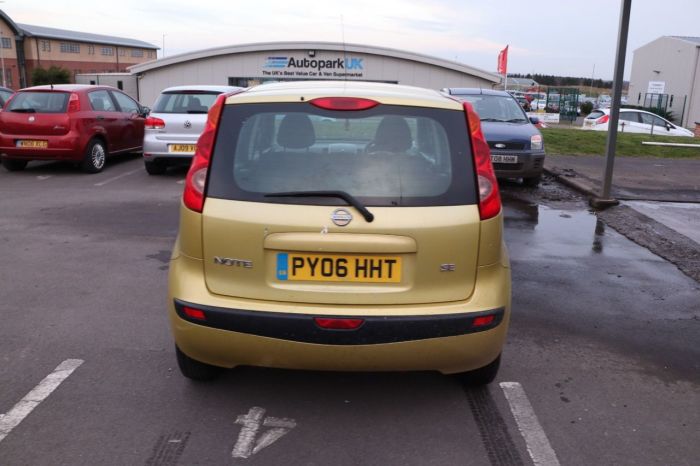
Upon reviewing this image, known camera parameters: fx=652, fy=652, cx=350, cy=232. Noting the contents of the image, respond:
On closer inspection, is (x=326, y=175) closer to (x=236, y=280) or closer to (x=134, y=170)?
(x=236, y=280)

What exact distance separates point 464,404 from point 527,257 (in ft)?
11.4

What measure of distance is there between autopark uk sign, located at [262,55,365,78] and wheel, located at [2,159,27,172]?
1988 cm

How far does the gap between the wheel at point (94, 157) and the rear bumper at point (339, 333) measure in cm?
949

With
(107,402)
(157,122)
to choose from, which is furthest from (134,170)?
(107,402)

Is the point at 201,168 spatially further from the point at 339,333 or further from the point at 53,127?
the point at 53,127

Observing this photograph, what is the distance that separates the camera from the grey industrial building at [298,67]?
30219 millimetres

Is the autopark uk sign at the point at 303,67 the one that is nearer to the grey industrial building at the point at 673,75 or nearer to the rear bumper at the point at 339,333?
the grey industrial building at the point at 673,75

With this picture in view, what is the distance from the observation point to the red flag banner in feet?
98.1

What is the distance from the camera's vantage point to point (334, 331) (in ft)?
→ 10.1

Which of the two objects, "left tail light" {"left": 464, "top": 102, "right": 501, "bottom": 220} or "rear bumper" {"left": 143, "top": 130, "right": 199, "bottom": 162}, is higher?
"left tail light" {"left": 464, "top": 102, "right": 501, "bottom": 220}

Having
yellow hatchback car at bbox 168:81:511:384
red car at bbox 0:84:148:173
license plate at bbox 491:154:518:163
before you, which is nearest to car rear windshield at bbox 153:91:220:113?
red car at bbox 0:84:148:173

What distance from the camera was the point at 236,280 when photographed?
3.20m

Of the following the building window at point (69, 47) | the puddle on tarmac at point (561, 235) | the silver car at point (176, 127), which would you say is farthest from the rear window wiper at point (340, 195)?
the building window at point (69, 47)

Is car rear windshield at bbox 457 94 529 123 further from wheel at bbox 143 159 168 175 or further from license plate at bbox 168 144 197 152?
wheel at bbox 143 159 168 175
